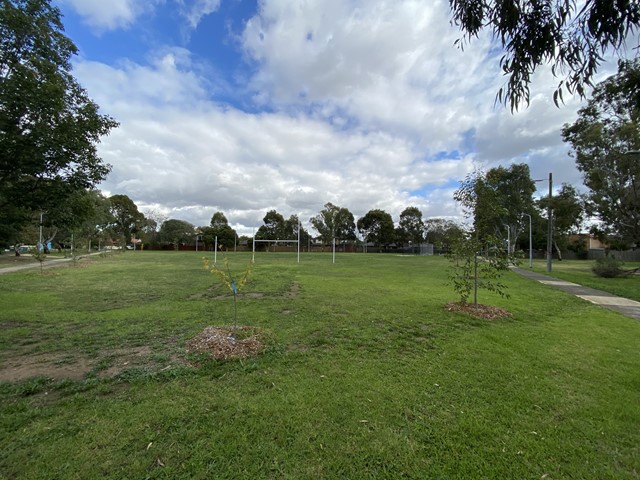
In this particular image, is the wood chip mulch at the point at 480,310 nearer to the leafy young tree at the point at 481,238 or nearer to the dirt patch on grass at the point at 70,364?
the leafy young tree at the point at 481,238

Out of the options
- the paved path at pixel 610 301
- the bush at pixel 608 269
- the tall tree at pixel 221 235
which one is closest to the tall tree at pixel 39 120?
the paved path at pixel 610 301

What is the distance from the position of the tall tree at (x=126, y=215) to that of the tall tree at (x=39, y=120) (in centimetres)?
7302

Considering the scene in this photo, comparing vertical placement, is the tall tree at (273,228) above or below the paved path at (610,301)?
above

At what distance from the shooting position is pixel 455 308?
8.14 m

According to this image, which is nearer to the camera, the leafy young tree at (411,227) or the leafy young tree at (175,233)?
the leafy young tree at (175,233)

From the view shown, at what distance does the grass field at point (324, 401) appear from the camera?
7.74ft

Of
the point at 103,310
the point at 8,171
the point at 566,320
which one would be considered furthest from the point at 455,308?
the point at 8,171

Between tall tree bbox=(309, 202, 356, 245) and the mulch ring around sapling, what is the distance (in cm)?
7059

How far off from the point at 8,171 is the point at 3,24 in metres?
2.33

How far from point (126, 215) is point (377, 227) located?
196ft

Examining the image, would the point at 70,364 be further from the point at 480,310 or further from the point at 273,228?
the point at 273,228

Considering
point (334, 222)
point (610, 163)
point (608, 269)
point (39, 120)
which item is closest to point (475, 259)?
point (39, 120)

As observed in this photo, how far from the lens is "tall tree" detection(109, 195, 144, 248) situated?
228ft

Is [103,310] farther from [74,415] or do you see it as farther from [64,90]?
[74,415]
